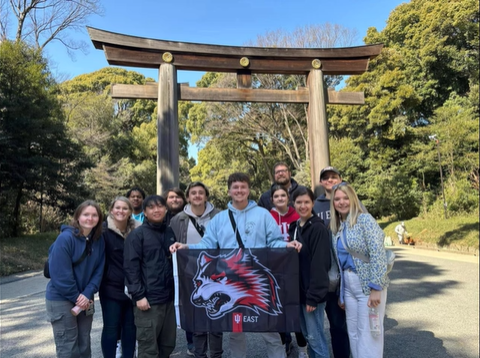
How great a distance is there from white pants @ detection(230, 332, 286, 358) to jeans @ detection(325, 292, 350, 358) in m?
0.49

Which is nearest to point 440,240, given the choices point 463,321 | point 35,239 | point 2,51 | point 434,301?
point 434,301

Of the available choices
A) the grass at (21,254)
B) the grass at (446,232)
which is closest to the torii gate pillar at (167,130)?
the grass at (21,254)

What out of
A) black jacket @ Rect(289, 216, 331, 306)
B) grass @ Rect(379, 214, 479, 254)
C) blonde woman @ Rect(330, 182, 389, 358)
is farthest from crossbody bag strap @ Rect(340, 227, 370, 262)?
grass @ Rect(379, 214, 479, 254)

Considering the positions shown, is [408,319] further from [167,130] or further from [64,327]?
[167,130]

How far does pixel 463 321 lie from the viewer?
4.02 metres

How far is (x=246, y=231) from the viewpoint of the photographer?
2.55 m

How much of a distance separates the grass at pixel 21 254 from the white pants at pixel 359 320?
882cm

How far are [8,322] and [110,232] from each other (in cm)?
318

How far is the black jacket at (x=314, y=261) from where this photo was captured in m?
2.43

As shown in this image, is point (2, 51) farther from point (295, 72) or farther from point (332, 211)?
point (332, 211)

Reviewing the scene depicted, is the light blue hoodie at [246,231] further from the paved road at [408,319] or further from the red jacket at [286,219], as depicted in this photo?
the paved road at [408,319]

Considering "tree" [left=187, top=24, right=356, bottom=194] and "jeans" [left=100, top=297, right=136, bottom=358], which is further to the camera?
"tree" [left=187, top=24, right=356, bottom=194]

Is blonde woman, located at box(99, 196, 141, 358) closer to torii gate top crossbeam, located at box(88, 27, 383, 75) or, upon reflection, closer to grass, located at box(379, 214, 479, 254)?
torii gate top crossbeam, located at box(88, 27, 383, 75)

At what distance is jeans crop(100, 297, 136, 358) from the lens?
Answer: 2617 millimetres
